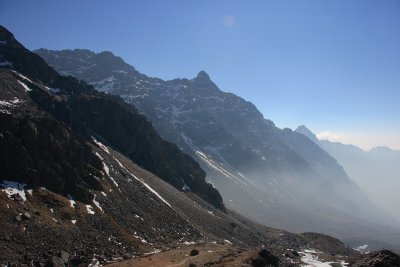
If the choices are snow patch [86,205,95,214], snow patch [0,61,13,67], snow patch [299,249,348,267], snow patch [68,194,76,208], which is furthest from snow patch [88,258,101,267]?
snow patch [0,61,13,67]

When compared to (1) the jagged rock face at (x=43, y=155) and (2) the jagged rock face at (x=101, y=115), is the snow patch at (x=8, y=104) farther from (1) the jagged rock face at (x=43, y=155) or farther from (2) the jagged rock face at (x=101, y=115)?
(2) the jagged rock face at (x=101, y=115)

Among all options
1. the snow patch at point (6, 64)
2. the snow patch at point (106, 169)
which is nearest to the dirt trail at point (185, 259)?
the snow patch at point (106, 169)

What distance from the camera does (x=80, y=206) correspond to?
339 ft

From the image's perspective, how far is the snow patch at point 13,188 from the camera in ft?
295

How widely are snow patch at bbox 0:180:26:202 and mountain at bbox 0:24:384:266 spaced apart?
0.25 m

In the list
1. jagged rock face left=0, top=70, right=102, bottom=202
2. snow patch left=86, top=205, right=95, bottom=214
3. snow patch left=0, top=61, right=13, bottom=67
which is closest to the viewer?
jagged rock face left=0, top=70, right=102, bottom=202

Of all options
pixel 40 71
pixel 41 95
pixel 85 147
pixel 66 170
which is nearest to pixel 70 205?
pixel 66 170

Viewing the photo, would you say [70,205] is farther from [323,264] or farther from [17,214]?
[323,264]

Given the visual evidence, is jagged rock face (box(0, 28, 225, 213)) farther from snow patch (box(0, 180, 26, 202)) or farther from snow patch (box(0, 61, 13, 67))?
snow patch (box(0, 180, 26, 202))

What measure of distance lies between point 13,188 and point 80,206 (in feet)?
57.7

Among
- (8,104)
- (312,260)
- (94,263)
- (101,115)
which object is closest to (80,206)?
(94,263)

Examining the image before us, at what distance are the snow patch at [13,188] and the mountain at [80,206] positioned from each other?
0.25 meters

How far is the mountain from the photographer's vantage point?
275 feet

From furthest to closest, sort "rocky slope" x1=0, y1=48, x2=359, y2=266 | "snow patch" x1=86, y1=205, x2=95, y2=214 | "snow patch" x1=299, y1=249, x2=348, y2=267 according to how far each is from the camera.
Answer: "snow patch" x1=299, y1=249, x2=348, y2=267 < "snow patch" x1=86, y1=205, x2=95, y2=214 < "rocky slope" x1=0, y1=48, x2=359, y2=266
